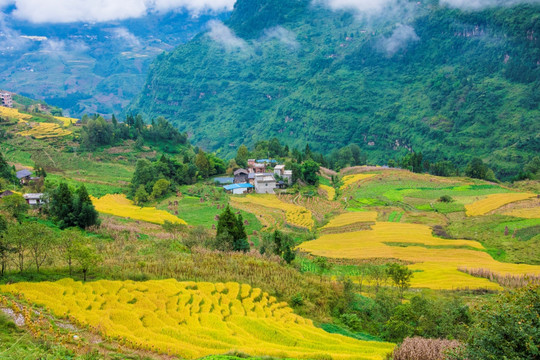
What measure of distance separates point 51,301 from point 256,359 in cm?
1060

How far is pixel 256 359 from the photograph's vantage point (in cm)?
1323

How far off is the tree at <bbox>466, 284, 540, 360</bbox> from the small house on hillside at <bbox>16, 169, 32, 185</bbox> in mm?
62102

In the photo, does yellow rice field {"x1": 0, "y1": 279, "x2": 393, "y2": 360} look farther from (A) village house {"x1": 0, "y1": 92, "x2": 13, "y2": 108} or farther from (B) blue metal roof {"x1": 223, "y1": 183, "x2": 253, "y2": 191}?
(A) village house {"x1": 0, "y1": 92, "x2": 13, "y2": 108}

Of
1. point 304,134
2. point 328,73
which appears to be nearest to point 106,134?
point 304,134

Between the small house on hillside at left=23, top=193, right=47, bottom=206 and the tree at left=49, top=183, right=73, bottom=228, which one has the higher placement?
the tree at left=49, top=183, right=73, bottom=228

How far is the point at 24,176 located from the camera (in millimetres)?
57969

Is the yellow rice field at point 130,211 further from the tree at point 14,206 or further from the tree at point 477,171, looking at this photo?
the tree at point 477,171

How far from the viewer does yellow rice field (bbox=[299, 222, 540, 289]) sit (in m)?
33.8

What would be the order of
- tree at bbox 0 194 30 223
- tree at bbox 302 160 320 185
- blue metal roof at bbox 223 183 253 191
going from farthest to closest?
tree at bbox 302 160 320 185 → blue metal roof at bbox 223 183 253 191 → tree at bbox 0 194 30 223

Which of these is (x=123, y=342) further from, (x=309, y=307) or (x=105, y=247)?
(x=105, y=247)

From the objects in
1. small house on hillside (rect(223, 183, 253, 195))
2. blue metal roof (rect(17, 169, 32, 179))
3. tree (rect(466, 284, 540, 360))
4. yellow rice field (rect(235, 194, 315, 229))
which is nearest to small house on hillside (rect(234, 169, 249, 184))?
small house on hillside (rect(223, 183, 253, 195))

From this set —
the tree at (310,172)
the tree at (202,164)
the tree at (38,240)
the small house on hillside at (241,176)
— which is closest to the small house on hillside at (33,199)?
the tree at (38,240)

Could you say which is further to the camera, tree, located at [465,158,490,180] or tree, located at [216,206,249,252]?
tree, located at [465,158,490,180]

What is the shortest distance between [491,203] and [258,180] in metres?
37.0
